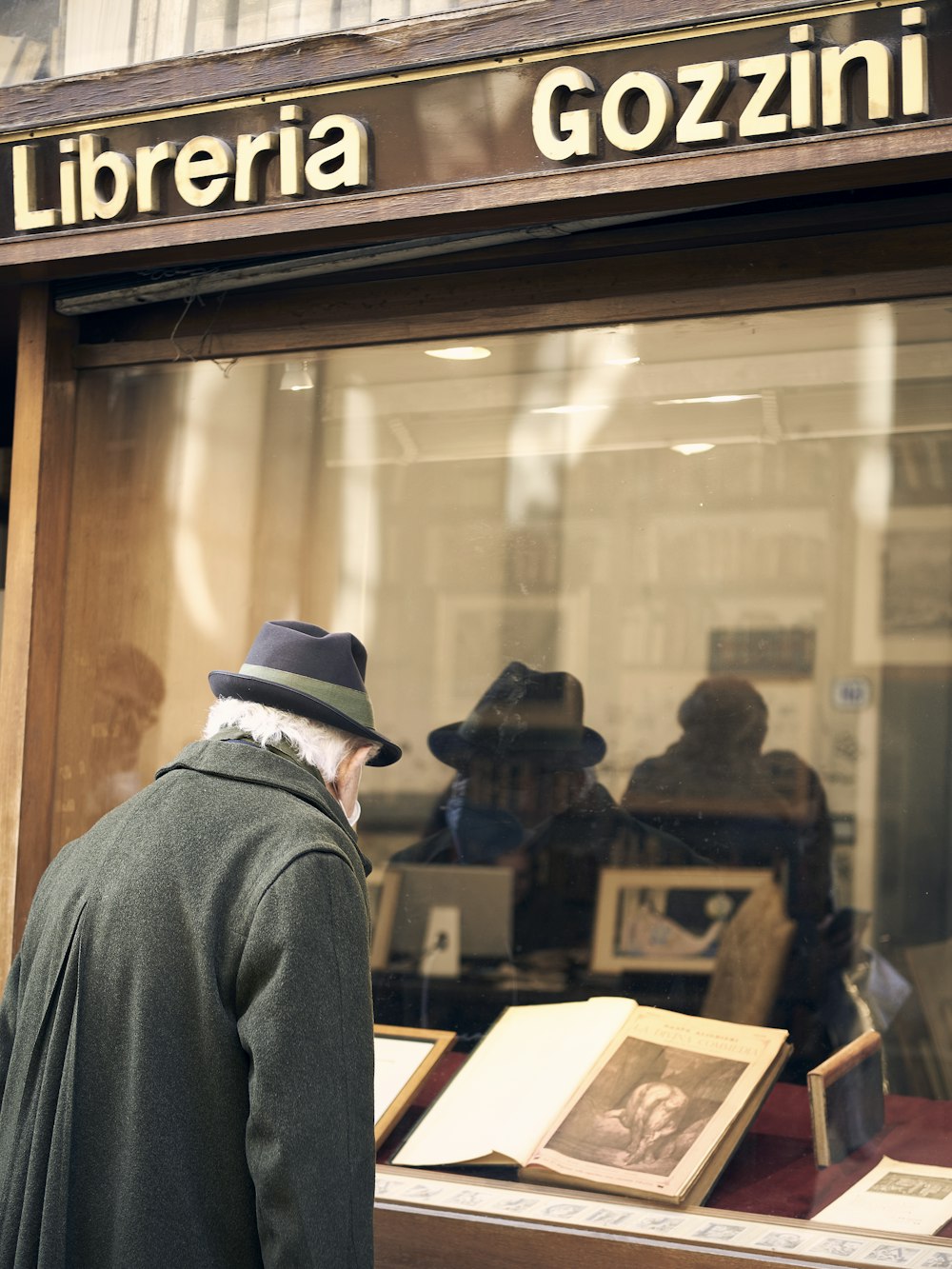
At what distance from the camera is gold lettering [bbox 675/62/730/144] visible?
8.23 feet

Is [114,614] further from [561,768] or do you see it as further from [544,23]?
[544,23]

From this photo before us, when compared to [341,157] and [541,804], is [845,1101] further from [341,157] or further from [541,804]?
[341,157]

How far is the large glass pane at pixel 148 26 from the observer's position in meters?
3.03

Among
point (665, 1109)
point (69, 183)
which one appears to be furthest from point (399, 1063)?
point (69, 183)

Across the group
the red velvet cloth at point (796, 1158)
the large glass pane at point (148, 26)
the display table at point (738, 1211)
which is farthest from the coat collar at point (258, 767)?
the large glass pane at point (148, 26)

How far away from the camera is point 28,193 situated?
3.11 meters

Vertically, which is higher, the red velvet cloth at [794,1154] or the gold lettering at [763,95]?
the gold lettering at [763,95]

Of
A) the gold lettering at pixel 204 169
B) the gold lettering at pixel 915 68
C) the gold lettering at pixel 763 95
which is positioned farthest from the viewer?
the gold lettering at pixel 204 169

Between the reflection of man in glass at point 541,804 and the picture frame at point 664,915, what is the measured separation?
1.9 inches

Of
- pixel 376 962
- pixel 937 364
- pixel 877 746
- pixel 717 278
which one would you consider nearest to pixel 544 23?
pixel 717 278

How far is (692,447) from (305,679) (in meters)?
1.66

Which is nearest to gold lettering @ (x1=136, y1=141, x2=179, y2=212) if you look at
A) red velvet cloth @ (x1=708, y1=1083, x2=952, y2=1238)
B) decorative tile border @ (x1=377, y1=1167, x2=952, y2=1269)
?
decorative tile border @ (x1=377, y1=1167, x2=952, y2=1269)

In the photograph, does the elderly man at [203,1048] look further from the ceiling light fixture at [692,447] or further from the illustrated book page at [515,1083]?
the ceiling light fixture at [692,447]

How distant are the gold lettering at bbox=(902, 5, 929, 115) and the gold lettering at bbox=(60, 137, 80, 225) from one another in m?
1.77
